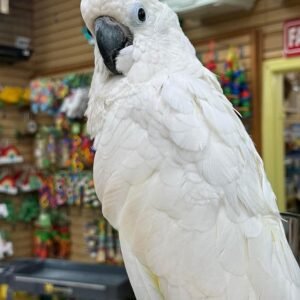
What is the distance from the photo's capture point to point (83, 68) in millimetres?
3588

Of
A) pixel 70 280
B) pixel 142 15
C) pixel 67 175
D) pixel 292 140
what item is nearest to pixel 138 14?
pixel 142 15

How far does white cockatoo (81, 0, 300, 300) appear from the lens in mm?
1031

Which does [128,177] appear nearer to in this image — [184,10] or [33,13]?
[184,10]

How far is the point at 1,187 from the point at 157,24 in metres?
2.82

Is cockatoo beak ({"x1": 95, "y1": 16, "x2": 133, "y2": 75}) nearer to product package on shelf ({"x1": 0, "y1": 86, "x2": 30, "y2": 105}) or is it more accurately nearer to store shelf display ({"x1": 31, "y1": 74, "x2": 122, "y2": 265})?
store shelf display ({"x1": 31, "y1": 74, "x2": 122, "y2": 265})

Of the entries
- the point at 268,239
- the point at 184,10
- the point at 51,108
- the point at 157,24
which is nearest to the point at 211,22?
the point at 184,10

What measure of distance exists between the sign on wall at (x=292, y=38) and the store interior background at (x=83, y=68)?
0.04m

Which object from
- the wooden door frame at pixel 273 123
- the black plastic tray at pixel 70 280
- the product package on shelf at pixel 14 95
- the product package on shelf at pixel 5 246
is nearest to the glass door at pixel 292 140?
the wooden door frame at pixel 273 123

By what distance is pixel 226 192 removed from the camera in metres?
1.05

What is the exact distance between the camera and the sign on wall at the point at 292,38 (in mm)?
2492

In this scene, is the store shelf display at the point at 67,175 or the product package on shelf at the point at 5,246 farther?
the product package on shelf at the point at 5,246

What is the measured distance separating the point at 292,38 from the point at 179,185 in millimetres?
1806

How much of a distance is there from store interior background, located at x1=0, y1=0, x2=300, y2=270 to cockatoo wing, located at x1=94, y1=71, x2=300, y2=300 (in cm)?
162

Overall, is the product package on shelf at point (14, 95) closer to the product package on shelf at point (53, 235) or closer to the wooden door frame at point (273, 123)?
the product package on shelf at point (53, 235)
